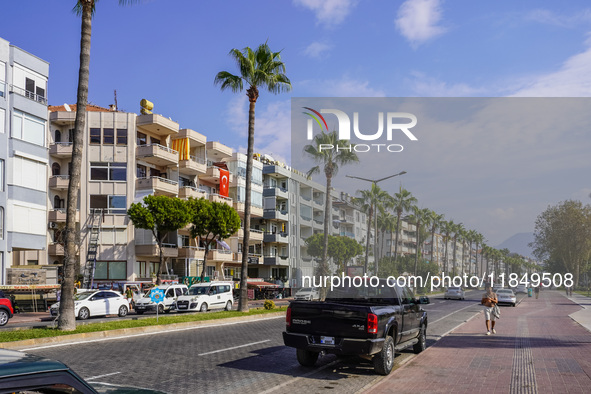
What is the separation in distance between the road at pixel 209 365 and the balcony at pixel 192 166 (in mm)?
39780

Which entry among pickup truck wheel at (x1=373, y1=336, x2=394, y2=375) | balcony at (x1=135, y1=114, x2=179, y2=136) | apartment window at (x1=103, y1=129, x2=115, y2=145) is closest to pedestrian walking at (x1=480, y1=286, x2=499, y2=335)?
pickup truck wheel at (x1=373, y1=336, x2=394, y2=375)

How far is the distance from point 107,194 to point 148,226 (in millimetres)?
8466

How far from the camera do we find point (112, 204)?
2028 inches

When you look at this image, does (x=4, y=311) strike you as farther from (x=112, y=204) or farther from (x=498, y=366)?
(x=112, y=204)

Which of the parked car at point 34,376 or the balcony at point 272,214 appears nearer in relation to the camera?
the parked car at point 34,376

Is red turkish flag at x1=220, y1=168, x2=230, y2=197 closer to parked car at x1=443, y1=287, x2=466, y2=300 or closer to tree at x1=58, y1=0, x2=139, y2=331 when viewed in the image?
parked car at x1=443, y1=287, x2=466, y2=300

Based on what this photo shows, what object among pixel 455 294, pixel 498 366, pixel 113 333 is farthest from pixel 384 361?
pixel 455 294

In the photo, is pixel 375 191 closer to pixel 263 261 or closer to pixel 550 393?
pixel 263 261

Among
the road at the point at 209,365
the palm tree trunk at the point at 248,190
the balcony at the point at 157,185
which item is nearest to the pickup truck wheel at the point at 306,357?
the road at the point at 209,365

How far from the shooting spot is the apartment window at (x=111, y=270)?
50.7m

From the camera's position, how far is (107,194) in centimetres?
5162

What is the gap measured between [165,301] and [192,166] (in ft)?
77.1

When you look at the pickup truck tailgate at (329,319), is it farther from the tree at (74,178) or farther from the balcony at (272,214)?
the balcony at (272,214)

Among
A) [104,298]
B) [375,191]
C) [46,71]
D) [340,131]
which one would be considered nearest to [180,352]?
[104,298]
